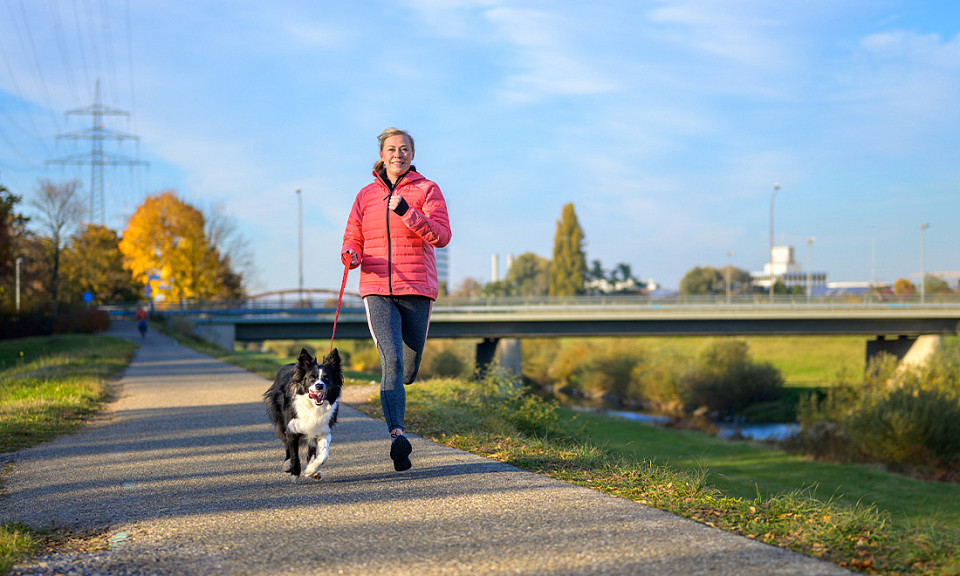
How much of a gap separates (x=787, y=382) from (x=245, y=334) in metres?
31.2

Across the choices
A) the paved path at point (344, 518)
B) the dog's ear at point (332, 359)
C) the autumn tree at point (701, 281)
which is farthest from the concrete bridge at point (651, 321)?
the autumn tree at point (701, 281)

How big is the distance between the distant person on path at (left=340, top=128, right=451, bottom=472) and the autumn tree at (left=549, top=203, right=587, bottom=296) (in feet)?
275

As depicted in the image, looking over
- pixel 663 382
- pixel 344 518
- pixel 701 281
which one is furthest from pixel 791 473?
pixel 701 281

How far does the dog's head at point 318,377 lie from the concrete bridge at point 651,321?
30.3 m

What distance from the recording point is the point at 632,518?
3773 millimetres

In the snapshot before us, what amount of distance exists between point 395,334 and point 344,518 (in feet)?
4.98

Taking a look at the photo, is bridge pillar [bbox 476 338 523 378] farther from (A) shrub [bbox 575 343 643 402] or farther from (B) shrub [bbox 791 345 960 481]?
(B) shrub [bbox 791 345 960 481]

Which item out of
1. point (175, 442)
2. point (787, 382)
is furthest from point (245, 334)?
point (175, 442)

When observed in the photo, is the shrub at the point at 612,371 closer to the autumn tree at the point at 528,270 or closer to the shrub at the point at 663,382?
the shrub at the point at 663,382

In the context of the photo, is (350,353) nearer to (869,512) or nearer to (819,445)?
(819,445)

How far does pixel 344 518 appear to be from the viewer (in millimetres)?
3867

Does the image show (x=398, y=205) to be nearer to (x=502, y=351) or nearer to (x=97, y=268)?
(x=502, y=351)

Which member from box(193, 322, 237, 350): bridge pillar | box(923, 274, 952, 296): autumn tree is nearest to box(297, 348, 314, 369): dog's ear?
box(193, 322, 237, 350): bridge pillar

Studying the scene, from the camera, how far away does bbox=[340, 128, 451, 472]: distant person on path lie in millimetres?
5031
